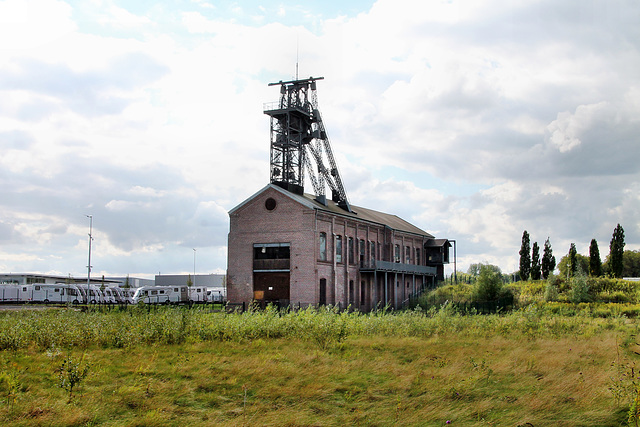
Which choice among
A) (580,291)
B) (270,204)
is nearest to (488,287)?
(580,291)

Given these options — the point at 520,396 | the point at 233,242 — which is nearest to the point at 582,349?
the point at 520,396

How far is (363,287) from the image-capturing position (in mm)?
45438

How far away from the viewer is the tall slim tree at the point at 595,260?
52.2 metres

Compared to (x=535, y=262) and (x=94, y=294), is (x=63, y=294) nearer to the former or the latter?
(x=94, y=294)

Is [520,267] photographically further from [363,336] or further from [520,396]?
[520,396]

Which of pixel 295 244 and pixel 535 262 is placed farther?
pixel 535 262

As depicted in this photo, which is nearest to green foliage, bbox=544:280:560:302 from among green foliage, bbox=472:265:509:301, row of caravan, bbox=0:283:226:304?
green foliage, bbox=472:265:509:301

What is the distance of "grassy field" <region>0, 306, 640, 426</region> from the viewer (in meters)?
9.71

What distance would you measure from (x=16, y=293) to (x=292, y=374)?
165ft

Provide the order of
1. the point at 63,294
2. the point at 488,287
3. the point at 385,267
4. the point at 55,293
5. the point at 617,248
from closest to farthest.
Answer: the point at 488,287, the point at 385,267, the point at 617,248, the point at 55,293, the point at 63,294

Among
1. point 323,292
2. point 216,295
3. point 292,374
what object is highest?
point 323,292

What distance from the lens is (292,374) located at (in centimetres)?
1241

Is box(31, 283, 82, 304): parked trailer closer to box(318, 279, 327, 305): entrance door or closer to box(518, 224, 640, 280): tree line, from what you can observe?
box(318, 279, 327, 305): entrance door

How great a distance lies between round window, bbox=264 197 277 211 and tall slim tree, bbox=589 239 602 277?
31.5 meters
